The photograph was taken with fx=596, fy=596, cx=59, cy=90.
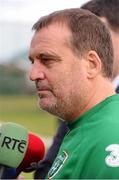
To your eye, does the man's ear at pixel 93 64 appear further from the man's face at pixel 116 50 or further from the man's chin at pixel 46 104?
the man's face at pixel 116 50

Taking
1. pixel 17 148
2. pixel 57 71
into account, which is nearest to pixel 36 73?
pixel 57 71

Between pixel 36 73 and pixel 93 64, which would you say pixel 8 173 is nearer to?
pixel 36 73

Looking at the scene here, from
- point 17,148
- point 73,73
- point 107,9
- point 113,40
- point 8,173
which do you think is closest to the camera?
point 73,73

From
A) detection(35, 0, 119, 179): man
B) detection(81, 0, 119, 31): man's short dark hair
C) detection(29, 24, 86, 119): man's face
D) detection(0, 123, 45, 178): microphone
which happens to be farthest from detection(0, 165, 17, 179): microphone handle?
detection(81, 0, 119, 31): man's short dark hair

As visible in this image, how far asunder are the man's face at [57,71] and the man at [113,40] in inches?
40.1

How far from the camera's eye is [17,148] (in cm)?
260

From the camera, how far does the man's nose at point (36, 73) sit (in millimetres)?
2193

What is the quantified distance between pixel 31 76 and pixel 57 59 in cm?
12

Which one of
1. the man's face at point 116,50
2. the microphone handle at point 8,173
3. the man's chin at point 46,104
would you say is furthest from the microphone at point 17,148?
the man's face at point 116,50

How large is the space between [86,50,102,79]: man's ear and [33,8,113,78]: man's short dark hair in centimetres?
2

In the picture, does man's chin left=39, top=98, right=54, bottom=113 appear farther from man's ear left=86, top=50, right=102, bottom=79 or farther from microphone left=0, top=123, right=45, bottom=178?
microphone left=0, top=123, right=45, bottom=178

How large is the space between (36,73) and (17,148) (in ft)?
1.69

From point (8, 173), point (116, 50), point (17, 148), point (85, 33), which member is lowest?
point (8, 173)

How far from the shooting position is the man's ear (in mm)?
2154
